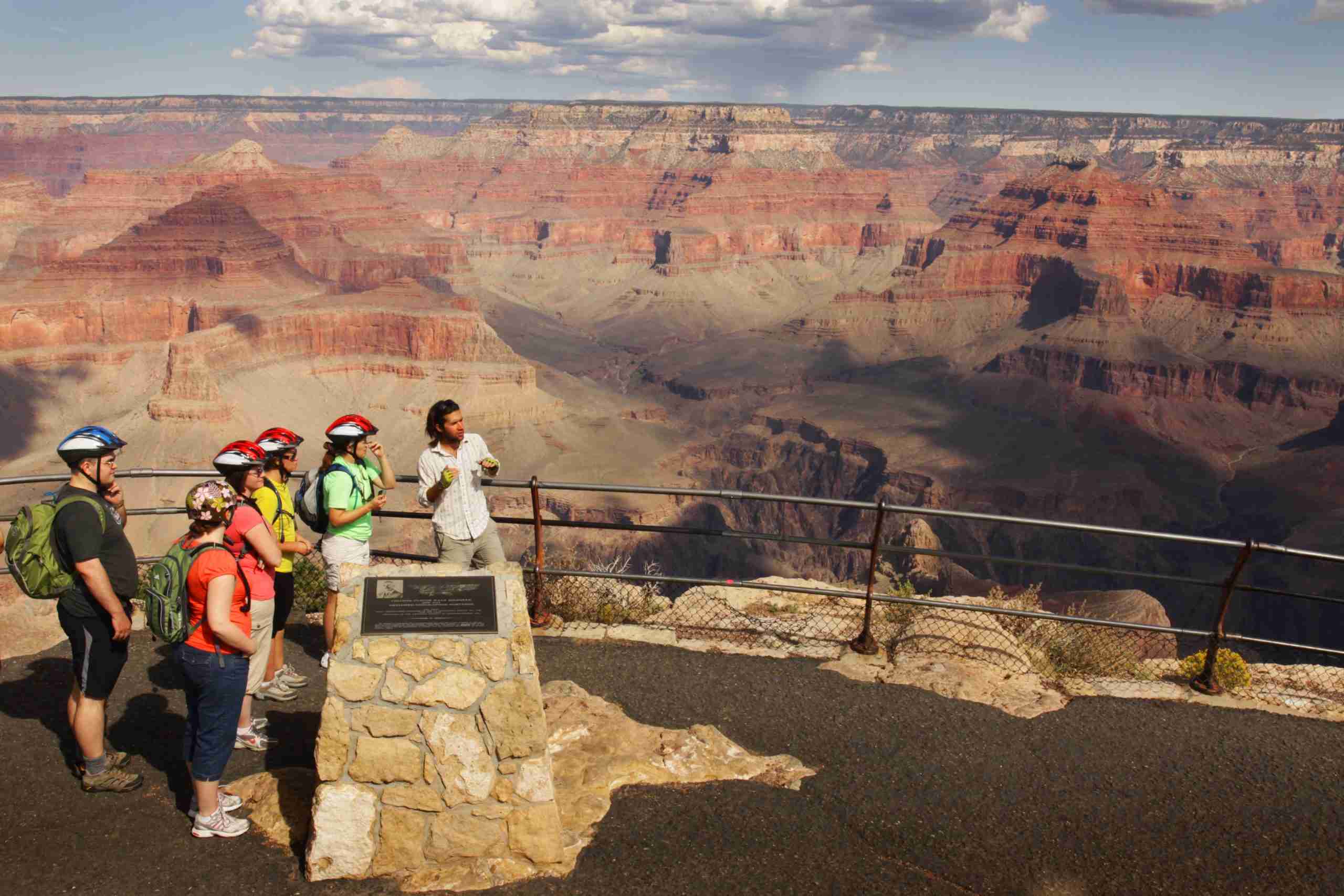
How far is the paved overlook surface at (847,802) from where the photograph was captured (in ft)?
18.8

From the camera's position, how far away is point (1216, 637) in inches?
316

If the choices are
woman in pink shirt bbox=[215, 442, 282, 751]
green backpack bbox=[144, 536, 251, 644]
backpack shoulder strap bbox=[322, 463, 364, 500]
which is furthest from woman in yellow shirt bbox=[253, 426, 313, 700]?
green backpack bbox=[144, 536, 251, 644]

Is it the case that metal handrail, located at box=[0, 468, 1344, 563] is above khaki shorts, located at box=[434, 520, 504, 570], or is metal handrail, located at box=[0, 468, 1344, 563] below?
above

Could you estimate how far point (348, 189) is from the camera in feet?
433

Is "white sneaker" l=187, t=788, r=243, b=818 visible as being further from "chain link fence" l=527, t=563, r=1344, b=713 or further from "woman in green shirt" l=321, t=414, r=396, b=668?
"chain link fence" l=527, t=563, r=1344, b=713

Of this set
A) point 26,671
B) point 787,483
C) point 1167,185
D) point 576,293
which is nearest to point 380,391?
point 787,483

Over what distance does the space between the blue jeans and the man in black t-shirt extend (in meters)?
0.72

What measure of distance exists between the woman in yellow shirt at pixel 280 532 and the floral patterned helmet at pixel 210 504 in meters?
1.45

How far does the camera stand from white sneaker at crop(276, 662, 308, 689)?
7.76 m

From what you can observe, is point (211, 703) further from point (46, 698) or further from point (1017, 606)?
point (1017, 606)

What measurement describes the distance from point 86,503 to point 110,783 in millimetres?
1816

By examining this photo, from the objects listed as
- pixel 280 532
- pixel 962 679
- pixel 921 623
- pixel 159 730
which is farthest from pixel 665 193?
pixel 159 730

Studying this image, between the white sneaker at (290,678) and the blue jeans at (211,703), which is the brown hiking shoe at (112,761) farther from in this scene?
the white sneaker at (290,678)

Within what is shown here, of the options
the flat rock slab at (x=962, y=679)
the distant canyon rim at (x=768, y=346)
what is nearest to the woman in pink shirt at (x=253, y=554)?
the flat rock slab at (x=962, y=679)
